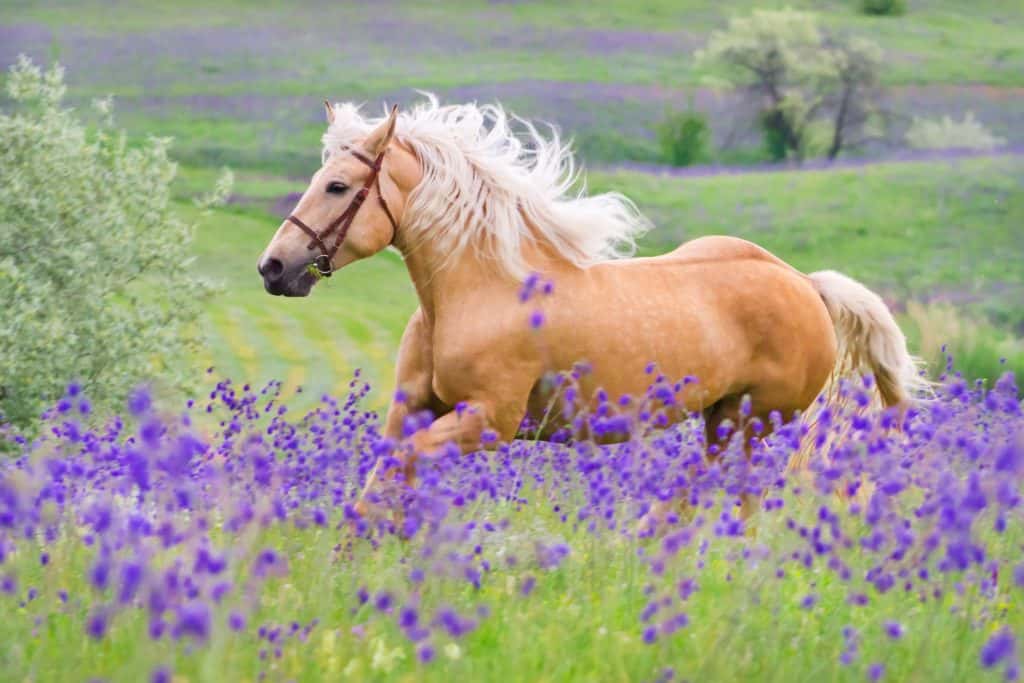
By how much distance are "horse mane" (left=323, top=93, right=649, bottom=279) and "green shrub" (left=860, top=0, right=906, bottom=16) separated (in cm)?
2592

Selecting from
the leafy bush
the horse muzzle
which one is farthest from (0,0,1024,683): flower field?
the horse muzzle

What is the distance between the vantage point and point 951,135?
26.3 m

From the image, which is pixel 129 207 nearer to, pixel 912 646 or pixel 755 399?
pixel 755 399

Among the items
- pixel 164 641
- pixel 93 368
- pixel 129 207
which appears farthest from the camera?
pixel 129 207

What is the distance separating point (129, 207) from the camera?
14.2 meters

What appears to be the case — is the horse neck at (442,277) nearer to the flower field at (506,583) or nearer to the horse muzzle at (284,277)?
the horse muzzle at (284,277)

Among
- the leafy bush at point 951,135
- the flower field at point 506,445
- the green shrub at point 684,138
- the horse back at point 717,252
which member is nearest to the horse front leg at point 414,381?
the flower field at point 506,445

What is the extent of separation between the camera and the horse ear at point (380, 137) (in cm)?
563

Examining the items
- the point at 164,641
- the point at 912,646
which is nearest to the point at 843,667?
the point at 912,646

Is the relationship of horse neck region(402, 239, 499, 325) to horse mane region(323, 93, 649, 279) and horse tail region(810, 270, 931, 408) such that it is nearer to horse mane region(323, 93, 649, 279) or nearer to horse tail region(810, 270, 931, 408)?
horse mane region(323, 93, 649, 279)

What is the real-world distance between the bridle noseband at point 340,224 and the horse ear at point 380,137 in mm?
30

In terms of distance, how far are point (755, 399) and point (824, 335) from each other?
50cm

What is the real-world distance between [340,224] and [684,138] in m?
21.6

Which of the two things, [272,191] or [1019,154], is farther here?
[1019,154]
